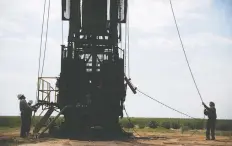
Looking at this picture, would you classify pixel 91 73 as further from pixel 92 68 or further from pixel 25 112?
pixel 25 112

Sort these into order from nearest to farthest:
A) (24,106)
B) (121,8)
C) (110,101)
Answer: (24,106) < (110,101) < (121,8)

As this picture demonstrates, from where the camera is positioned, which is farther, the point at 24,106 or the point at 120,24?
the point at 120,24

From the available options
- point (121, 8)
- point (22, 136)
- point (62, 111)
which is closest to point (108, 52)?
point (121, 8)

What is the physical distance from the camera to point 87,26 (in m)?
16.7

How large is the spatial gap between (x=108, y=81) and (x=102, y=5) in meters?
3.17

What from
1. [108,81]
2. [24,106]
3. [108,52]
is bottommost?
[24,106]

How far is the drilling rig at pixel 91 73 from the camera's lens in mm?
15914

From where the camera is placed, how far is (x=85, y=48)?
16.8 m

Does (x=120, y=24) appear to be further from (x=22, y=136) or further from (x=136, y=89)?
(x=22, y=136)

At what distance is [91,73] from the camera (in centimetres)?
1628

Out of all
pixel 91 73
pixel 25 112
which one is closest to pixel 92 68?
pixel 91 73

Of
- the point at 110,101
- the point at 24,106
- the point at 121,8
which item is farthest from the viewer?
the point at 121,8

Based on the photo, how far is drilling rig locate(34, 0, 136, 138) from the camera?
52.2ft

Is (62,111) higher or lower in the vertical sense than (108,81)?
lower
